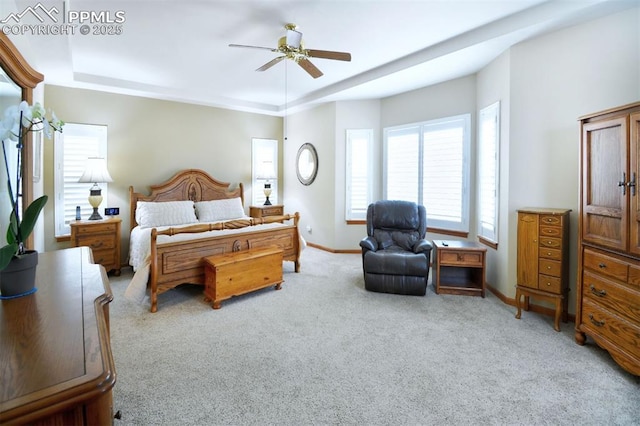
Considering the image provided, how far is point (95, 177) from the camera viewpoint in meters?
4.29

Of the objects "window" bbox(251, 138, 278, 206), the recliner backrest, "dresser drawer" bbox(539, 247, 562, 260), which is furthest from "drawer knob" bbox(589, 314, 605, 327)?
"window" bbox(251, 138, 278, 206)

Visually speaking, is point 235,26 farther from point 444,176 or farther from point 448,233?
point 448,233

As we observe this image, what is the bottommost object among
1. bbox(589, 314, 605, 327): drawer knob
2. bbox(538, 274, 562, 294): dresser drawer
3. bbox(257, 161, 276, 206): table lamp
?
bbox(589, 314, 605, 327): drawer knob

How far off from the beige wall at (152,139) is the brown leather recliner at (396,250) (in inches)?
123

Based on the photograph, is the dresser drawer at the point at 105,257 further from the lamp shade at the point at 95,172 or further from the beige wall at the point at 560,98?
the beige wall at the point at 560,98

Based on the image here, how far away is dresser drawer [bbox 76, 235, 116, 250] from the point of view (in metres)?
4.11

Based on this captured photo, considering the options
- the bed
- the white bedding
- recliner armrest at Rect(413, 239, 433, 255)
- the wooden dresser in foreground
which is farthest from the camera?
recliner armrest at Rect(413, 239, 433, 255)

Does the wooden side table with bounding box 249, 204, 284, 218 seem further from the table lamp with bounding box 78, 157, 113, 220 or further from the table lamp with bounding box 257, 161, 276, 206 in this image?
the table lamp with bounding box 78, 157, 113, 220

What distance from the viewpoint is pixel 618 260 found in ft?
7.32

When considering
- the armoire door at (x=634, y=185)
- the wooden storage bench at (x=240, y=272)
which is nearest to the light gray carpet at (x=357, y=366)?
the wooden storage bench at (x=240, y=272)

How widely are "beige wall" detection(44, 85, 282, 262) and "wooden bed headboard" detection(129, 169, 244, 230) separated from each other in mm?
146

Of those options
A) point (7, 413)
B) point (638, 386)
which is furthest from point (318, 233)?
point (7, 413)

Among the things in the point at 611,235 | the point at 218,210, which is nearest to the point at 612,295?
the point at 611,235

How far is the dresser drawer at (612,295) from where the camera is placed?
82.7 inches
